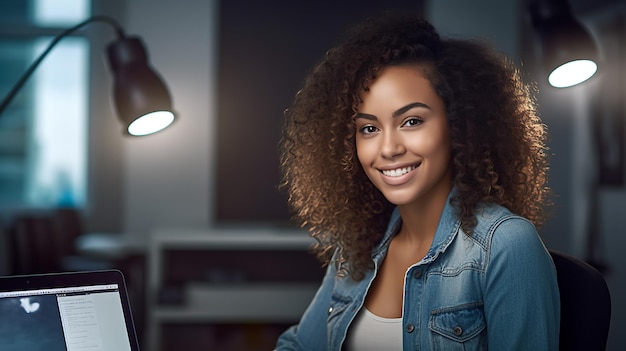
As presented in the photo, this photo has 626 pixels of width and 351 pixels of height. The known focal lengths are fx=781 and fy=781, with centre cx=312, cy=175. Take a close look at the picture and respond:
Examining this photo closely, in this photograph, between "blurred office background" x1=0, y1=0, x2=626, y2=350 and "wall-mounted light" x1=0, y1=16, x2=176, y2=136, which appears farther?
"blurred office background" x1=0, y1=0, x2=626, y2=350

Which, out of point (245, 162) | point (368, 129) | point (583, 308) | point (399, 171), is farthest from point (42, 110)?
point (583, 308)

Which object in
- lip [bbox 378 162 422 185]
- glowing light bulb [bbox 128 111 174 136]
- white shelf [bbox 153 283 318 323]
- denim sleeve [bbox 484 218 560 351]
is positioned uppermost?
glowing light bulb [bbox 128 111 174 136]

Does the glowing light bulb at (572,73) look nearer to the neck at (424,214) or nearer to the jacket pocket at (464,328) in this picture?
the neck at (424,214)

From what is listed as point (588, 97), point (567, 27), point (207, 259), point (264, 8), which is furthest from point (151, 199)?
point (567, 27)

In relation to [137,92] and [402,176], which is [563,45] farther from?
[137,92]

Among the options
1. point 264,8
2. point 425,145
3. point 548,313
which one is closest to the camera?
point 548,313

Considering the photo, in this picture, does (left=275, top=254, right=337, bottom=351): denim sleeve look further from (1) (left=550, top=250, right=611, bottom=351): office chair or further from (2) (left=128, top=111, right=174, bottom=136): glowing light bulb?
(2) (left=128, top=111, right=174, bottom=136): glowing light bulb

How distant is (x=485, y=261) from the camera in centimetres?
138

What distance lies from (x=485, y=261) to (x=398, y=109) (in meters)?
0.32

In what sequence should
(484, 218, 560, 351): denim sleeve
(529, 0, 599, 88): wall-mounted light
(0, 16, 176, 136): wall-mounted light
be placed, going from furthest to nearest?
1. (529, 0, 599, 88): wall-mounted light
2. (0, 16, 176, 136): wall-mounted light
3. (484, 218, 560, 351): denim sleeve

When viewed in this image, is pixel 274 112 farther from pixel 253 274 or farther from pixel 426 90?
pixel 426 90

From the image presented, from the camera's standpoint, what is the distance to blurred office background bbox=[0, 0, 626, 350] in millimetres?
4102

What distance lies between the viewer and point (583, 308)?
136 centimetres

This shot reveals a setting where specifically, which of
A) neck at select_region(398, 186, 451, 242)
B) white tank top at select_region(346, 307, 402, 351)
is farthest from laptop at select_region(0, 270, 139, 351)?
neck at select_region(398, 186, 451, 242)
